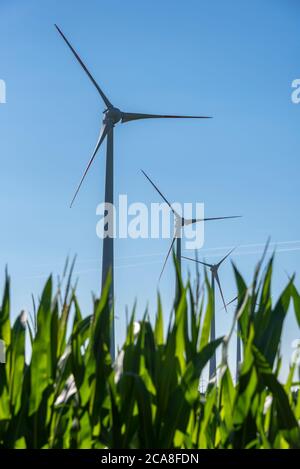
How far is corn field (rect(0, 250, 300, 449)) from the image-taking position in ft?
8.38

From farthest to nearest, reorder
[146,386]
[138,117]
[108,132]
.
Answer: [138,117] → [108,132] → [146,386]

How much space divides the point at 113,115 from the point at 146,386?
15.8 meters

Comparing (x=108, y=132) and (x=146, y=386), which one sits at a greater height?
(x=108, y=132)

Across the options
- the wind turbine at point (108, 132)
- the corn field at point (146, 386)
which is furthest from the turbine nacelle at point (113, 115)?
the corn field at point (146, 386)

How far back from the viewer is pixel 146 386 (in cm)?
254

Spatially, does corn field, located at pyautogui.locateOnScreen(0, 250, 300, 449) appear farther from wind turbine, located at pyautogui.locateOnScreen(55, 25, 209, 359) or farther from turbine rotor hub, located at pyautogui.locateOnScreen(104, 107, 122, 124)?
turbine rotor hub, located at pyautogui.locateOnScreen(104, 107, 122, 124)

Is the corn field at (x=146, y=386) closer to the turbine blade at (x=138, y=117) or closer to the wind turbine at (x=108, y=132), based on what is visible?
the wind turbine at (x=108, y=132)

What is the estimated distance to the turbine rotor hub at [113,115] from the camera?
17.8 metres

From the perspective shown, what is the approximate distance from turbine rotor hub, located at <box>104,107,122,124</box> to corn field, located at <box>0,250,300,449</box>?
1517 centimetres

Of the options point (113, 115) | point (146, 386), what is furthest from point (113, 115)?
point (146, 386)

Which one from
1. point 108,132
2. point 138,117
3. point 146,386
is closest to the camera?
point 146,386

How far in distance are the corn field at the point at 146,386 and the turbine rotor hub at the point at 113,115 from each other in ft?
49.8

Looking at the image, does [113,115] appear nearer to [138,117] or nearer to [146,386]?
[138,117]
